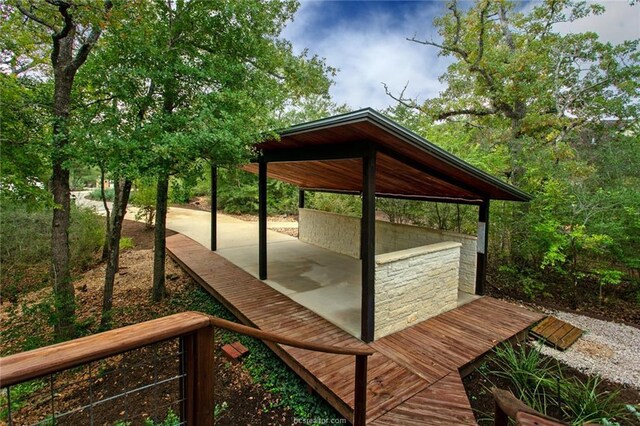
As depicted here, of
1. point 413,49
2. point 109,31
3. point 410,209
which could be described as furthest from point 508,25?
point 109,31

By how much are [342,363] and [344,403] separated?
0.58 m

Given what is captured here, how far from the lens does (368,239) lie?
3777mm

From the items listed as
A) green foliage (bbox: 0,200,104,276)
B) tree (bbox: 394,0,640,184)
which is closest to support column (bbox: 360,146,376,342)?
tree (bbox: 394,0,640,184)

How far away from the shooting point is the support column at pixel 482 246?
5461 mm

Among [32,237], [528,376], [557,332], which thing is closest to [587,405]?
[528,376]

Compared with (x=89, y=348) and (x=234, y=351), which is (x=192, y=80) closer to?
(x=234, y=351)

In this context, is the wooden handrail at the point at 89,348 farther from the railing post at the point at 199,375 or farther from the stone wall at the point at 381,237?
the stone wall at the point at 381,237

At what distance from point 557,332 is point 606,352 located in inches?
22.9

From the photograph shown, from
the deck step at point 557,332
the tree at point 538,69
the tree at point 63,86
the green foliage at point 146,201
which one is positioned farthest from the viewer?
the green foliage at point 146,201

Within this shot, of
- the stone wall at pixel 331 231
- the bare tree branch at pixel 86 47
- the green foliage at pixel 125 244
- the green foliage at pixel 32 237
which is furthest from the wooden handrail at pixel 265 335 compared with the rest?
the green foliage at pixel 125 244

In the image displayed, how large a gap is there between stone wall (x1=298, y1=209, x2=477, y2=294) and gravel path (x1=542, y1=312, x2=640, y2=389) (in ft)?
5.48

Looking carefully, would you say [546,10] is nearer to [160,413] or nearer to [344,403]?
[344,403]

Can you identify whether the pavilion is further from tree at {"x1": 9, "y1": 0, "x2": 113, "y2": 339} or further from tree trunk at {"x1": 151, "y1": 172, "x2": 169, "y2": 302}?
tree at {"x1": 9, "y1": 0, "x2": 113, "y2": 339}

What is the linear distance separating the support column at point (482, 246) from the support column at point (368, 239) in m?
2.78
